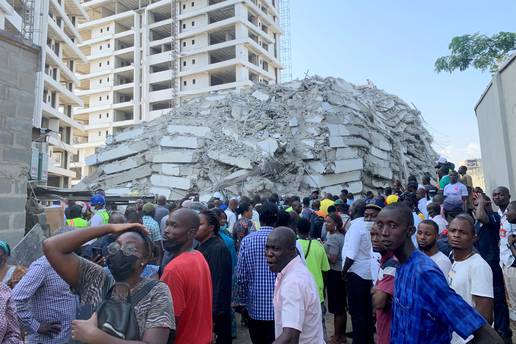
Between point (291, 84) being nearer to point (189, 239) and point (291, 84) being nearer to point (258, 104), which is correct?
point (258, 104)

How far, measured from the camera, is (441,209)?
271 inches

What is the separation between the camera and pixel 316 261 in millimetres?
4484

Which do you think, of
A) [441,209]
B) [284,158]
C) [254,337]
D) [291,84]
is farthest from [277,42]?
[254,337]

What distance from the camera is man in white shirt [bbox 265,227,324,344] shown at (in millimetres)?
2344

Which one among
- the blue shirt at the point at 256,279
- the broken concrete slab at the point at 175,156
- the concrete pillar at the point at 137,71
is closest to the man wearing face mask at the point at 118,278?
the blue shirt at the point at 256,279

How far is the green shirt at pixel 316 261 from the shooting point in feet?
14.4

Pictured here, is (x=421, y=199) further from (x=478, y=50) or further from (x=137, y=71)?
(x=137, y=71)

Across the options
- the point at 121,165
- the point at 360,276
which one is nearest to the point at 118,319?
the point at 360,276

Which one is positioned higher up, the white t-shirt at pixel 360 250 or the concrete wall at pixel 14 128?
the concrete wall at pixel 14 128

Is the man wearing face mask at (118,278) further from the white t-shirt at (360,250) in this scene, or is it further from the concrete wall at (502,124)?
the concrete wall at (502,124)

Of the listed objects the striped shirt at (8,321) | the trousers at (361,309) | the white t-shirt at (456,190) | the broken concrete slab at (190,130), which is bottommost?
the trousers at (361,309)

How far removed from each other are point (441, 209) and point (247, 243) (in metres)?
4.48

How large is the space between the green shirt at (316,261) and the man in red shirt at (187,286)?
6.36 feet

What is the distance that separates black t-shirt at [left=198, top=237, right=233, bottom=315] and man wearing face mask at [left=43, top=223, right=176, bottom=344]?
1.59m
